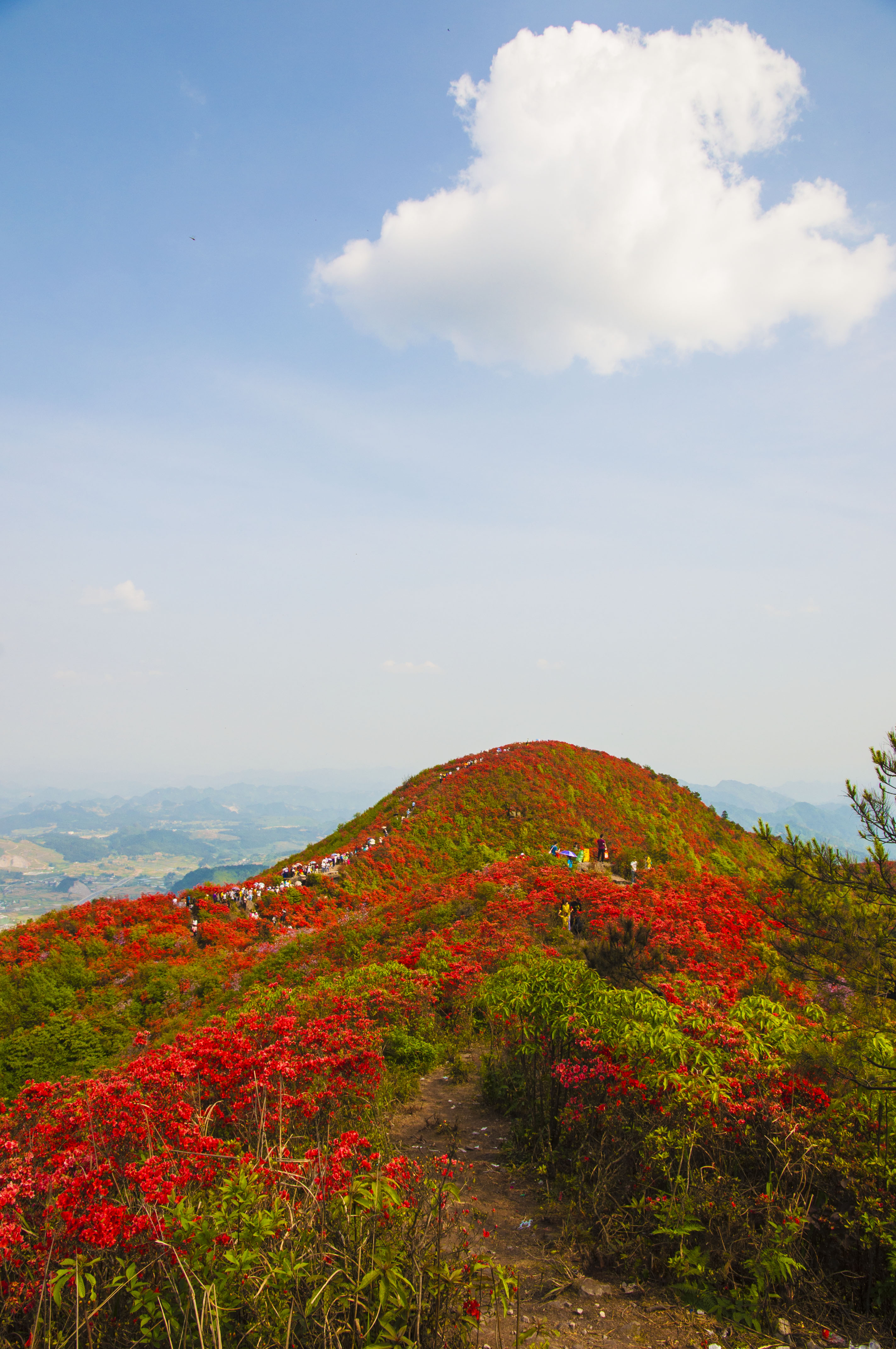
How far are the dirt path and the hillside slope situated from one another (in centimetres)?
1328

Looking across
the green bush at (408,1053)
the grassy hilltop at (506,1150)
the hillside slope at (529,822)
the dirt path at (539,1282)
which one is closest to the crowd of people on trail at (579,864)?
the hillside slope at (529,822)

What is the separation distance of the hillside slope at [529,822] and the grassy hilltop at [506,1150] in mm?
12103

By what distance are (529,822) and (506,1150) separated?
67.7 feet

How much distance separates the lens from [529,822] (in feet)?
89.5

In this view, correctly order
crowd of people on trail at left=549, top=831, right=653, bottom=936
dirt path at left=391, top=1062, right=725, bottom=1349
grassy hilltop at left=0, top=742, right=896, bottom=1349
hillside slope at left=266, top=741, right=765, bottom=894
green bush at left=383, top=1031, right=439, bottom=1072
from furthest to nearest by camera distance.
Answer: hillside slope at left=266, top=741, right=765, bottom=894
crowd of people on trail at left=549, top=831, right=653, bottom=936
green bush at left=383, top=1031, right=439, bottom=1072
dirt path at left=391, top=1062, right=725, bottom=1349
grassy hilltop at left=0, top=742, right=896, bottom=1349

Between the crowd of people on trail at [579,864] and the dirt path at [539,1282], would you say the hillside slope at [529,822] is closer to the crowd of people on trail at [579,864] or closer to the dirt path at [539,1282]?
the crowd of people on trail at [579,864]

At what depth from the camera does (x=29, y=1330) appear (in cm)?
356

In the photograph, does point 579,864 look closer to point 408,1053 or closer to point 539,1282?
point 408,1053

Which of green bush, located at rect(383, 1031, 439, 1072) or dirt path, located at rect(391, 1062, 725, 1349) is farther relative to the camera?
green bush, located at rect(383, 1031, 439, 1072)

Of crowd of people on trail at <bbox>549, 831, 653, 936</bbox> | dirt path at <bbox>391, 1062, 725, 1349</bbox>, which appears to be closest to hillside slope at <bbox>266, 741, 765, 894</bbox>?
crowd of people on trail at <bbox>549, 831, 653, 936</bbox>

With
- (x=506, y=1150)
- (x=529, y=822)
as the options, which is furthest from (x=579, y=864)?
(x=506, y=1150)

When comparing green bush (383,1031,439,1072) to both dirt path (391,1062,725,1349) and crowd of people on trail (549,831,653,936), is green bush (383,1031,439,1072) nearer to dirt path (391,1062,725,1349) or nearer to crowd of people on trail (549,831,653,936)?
dirt path (391,1062,725,1349)

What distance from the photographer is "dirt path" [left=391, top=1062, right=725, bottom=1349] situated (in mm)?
4180

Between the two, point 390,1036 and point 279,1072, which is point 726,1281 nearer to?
point 279,1072
